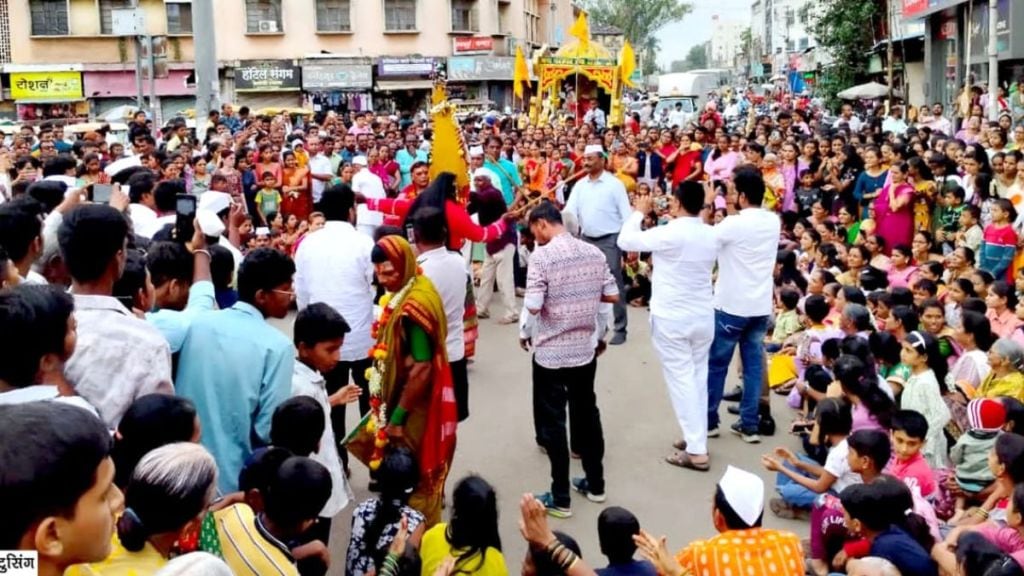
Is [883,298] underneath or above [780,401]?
above

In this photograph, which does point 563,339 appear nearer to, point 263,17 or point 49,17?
point 263,17

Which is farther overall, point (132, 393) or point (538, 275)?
point (538, 275)

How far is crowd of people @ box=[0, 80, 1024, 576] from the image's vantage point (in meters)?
2.71

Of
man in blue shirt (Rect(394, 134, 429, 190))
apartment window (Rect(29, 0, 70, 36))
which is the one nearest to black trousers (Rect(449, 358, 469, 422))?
man in blue shirt (Rect(394, 134, 429, 190))

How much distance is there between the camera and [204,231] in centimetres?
471

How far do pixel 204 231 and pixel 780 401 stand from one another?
14.1ft

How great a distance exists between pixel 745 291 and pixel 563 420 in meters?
1.64

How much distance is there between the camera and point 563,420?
511cm

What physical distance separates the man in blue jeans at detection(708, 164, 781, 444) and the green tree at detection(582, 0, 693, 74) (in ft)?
Result: 246

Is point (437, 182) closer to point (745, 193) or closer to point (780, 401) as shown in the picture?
point (745, 193)

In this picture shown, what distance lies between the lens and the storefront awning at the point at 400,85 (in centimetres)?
3522

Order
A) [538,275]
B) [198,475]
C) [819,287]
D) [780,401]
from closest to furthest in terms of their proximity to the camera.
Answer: [198,475]
[538,275]
[780,401]
[819,287]

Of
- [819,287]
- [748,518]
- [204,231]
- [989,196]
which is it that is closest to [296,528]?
[748,518]

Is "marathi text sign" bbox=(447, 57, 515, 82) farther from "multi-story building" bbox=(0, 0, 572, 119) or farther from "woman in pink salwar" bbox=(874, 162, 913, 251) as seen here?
"woman in pink salwar" bbox=(874, 162, 913, 251)
